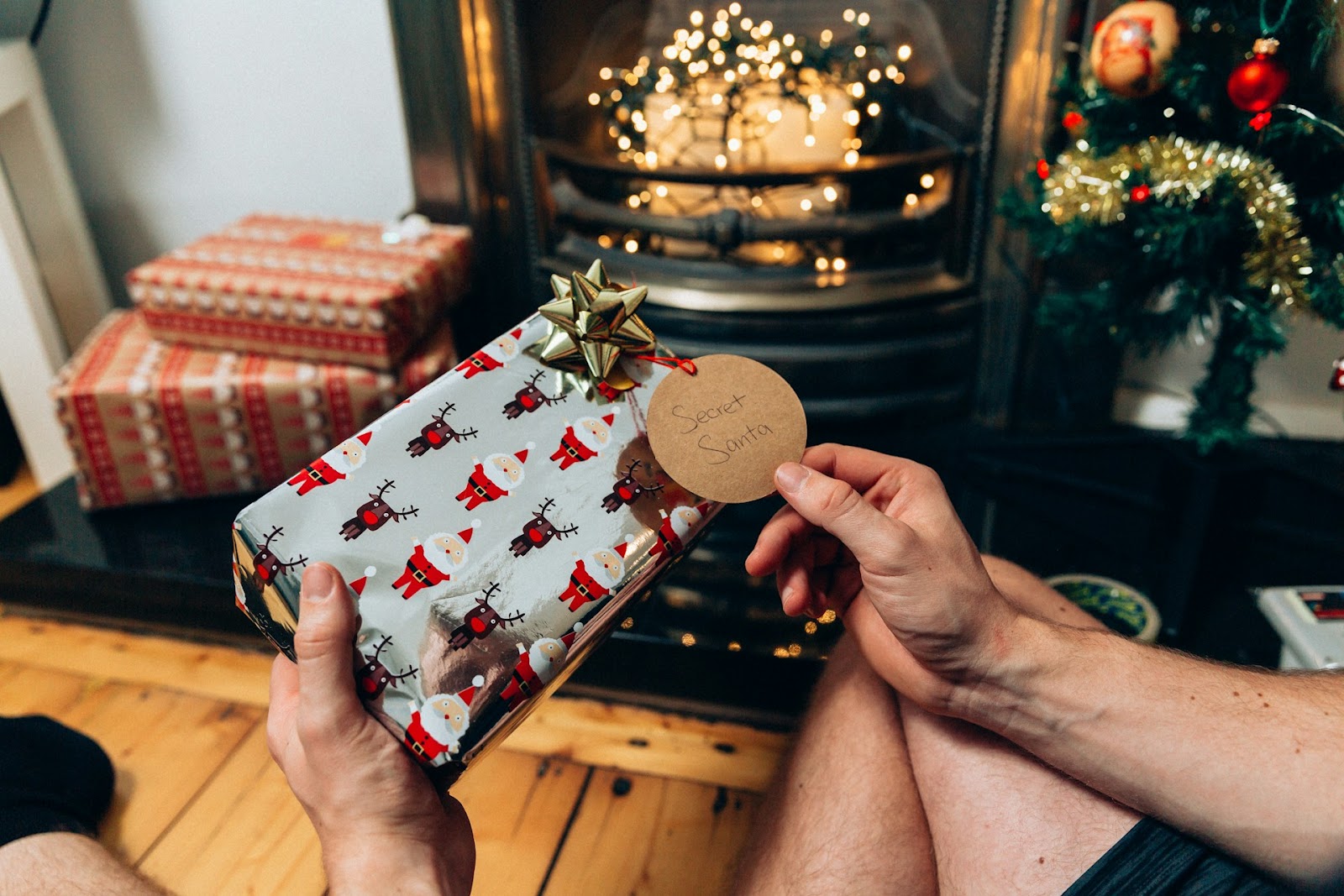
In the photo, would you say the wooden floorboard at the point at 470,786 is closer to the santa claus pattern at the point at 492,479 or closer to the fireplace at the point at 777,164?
the fireplace at the point at 777,164

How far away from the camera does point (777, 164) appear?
4.40 ft

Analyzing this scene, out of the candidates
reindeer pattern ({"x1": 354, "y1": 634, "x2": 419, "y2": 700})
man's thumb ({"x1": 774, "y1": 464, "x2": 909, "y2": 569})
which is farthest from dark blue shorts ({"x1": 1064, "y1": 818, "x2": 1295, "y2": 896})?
reindeer pattern ({"x1": 354, "y1": 634, "x2": 419, "y2": 700})

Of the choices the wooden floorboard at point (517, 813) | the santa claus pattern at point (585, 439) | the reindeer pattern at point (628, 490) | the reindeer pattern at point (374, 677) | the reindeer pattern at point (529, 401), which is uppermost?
the reindeer pattern at point (529, 401)

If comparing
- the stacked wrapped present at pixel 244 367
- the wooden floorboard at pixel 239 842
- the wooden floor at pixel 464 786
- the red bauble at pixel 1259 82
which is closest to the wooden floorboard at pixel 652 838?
the wooden floor at pixel 464 786

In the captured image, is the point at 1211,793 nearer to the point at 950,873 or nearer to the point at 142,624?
the point at 950,873

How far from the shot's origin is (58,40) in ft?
5.25

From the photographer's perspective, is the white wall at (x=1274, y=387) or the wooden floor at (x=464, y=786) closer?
the wooden floor at (x=464, y=786)

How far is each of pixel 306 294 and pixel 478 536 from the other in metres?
0.81

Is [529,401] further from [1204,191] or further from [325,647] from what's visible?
[1204,191]

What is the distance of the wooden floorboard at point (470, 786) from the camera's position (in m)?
0.93

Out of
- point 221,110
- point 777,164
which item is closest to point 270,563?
point 777,164

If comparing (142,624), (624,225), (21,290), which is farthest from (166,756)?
(624,225)

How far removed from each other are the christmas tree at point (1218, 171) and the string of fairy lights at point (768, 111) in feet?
0.91

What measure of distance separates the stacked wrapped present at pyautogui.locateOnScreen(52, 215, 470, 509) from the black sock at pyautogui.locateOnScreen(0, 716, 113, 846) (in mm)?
455
